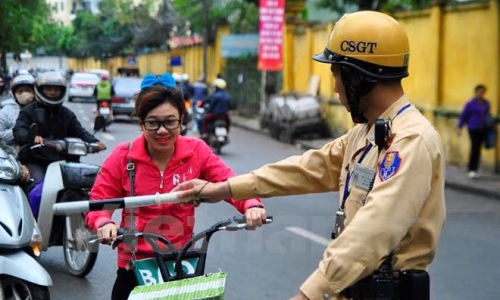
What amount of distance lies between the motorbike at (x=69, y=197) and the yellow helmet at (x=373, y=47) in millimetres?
4795

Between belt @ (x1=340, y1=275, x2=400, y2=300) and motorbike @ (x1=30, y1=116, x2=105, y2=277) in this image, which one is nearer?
belt @ (x1=340, y1=275, x2=400, y2=300)

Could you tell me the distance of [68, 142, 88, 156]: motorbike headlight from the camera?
7.67 meters

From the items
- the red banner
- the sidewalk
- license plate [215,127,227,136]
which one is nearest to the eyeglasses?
the sidewalk

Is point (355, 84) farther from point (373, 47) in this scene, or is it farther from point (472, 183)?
point (472, 183)

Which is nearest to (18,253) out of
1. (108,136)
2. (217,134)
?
(217,134)

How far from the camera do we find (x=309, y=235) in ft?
31.5

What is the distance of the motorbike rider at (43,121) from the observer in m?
7.63

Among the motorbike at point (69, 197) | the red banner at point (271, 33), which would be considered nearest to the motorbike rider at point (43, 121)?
the motorbike at point (69, 197)

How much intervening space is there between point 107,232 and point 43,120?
4.35 meters

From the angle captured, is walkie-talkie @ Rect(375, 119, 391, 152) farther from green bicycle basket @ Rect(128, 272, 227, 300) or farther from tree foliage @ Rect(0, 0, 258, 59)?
tree foliage @ Rect(0, 0, 258, 59)

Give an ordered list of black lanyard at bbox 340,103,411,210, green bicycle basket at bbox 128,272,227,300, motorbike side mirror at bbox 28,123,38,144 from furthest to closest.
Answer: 1. motorbike side mirror at bbox 28,123,38,144
2. green bicycle basket at bbox 128,272,227,300
3. black lanyard at bbox 340,103,411,210

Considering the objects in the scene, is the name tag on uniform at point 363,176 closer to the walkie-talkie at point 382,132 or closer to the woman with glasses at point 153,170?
the walkie-talkie at point 382,132

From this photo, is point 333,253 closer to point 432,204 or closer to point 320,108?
point 432,204

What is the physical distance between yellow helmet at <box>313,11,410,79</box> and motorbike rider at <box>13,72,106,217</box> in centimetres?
523
